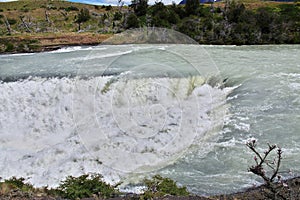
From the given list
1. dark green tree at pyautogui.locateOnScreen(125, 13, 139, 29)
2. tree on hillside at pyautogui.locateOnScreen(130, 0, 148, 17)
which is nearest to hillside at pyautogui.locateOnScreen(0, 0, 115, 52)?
dark green tree at pyautogui.locateOnScreen(125, 13, 139, 29)

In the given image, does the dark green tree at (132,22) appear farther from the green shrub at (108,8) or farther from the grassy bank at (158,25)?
the green shrub at (108,8)

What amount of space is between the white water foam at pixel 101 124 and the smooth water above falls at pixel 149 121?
0.11ft

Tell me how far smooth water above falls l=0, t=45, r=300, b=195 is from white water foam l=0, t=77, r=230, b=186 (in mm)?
33

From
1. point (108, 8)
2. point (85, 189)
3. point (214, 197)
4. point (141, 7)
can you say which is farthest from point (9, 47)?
point (108, 8)

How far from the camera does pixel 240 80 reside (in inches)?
537

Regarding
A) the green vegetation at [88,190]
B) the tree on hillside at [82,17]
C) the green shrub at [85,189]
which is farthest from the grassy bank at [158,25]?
the green shrub at [85,189]

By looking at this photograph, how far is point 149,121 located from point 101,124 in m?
Answer: 1.40

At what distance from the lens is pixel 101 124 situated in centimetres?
961

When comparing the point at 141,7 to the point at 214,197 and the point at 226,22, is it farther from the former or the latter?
the point at 214,197

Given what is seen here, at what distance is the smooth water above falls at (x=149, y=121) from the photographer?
291 inches

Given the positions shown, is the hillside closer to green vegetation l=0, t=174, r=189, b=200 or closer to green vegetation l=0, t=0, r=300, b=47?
green vegetation l=0, t=0, r=300, b=47

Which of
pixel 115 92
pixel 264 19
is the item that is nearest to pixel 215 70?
pixel 115 92

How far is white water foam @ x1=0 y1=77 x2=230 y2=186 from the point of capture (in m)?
7.90

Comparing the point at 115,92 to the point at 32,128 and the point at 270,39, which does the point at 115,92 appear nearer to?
the point at 32,128
